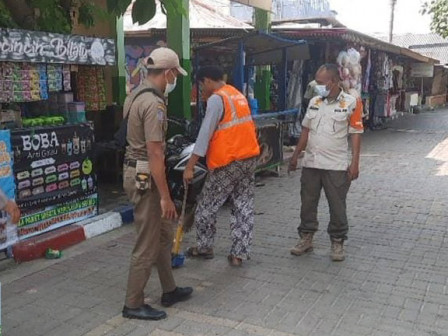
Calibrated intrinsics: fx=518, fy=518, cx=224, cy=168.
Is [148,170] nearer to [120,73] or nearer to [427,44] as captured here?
[120,73]

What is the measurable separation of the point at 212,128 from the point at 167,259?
1156 mm

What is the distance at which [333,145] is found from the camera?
457 cm

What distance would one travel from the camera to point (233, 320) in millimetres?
3574

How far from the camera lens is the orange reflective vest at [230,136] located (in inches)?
169

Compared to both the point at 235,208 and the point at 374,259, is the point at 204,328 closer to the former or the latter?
the point at 235,208

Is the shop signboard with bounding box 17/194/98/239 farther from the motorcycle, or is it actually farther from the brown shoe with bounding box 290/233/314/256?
the brown shoe with bounding box 290/233/314/256

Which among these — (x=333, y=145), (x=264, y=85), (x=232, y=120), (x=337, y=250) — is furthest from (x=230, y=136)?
(x=264, y=85)

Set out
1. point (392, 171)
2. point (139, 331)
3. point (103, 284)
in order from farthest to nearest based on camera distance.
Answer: point (392, 171) < point (103, 284) < point (139, 331)

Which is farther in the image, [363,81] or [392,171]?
[363,81]

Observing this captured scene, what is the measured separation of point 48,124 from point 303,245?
276 centimetres

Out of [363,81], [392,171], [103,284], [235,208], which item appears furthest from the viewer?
[363,81]

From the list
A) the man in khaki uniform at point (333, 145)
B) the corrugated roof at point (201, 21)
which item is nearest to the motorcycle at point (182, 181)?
the man in khaki uniform at point (333, 145)

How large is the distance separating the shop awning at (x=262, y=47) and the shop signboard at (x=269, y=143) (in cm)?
123

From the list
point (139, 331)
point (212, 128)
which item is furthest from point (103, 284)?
point (212, 128)
